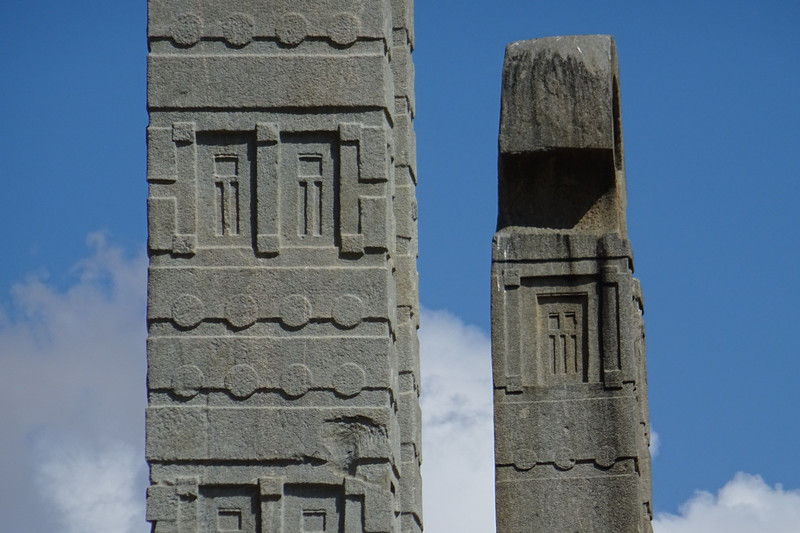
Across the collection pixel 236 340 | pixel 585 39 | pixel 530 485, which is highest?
pixel 585 39

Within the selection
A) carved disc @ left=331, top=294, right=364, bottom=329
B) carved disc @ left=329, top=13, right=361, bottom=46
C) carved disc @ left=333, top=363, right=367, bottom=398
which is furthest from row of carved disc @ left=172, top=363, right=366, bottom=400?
carved disc @ left=329, top=13, right=361, bottom=46

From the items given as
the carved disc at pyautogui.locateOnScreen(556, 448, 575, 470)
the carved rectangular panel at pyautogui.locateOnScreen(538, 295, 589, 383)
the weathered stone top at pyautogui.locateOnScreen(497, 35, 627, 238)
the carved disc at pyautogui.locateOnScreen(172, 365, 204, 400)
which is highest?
the weathered stone top at pyautogui.locateOnScreen(497, 35, 627, 238)

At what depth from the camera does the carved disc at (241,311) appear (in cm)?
899

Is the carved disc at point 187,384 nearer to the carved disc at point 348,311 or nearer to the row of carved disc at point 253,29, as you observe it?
the carved disc at point 348,311

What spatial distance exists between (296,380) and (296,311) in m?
0.33

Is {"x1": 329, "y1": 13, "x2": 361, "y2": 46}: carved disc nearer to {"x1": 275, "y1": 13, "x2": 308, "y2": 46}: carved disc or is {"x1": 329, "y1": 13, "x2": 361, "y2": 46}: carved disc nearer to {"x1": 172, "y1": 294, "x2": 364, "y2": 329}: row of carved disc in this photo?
{"x1": 275, "y1": 13, "x2": 308, "y2": 46}: carved disc

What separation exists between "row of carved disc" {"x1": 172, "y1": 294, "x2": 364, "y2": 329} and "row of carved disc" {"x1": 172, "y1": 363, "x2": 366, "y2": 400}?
211mm

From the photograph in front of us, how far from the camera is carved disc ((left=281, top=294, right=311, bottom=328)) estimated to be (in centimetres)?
897

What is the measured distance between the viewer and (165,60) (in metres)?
9.22

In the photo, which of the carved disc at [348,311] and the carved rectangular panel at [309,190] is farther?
the carved rectangular panel at [309,190]

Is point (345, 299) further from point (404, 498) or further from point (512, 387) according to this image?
point (512, 387)

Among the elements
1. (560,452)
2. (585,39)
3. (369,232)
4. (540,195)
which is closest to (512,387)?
(560,452)

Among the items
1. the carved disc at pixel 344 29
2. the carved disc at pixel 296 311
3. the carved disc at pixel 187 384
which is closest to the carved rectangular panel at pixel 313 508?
the carved disc at pixel 187 384

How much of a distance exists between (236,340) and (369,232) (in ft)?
2.69
